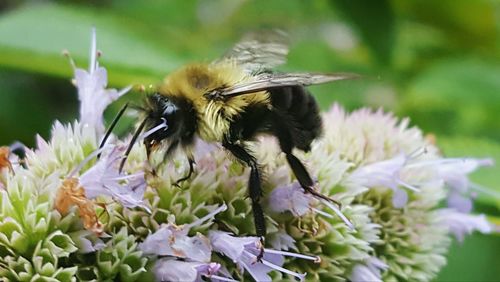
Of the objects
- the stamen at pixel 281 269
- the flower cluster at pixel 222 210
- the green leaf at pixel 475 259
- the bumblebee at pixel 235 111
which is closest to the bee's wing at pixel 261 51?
the bumblebee at pixel 235 111

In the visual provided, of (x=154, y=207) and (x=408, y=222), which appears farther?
(x=408, y=222)

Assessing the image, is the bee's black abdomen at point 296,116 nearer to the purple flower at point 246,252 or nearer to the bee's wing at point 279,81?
the bee's wing at point 279,81

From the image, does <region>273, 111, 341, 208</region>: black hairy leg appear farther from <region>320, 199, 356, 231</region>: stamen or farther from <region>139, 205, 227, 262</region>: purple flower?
<region>139, 205, 227, 262</region>: purple flower

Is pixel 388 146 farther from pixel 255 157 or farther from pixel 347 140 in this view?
pixel 255 157

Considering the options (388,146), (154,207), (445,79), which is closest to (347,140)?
(388,146)

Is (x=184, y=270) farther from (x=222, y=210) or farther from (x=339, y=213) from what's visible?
(x=339, y=213)
